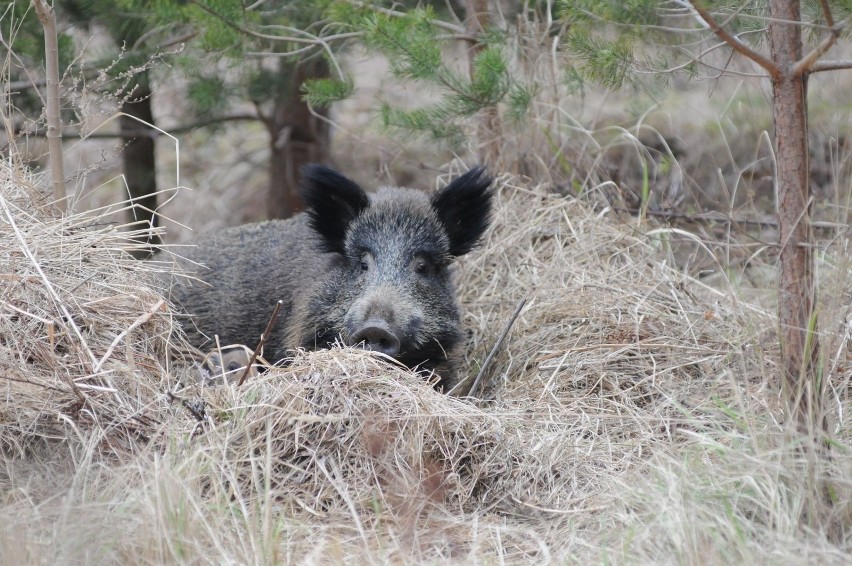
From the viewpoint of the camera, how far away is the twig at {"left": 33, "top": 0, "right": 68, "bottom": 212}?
4.89m

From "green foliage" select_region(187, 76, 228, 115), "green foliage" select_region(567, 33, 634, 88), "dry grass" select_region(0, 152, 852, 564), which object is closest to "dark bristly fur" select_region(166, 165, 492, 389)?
"dry grass" select_region(0, 152, 852, 564)

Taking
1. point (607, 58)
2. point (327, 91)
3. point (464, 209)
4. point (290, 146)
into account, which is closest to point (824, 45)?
point (607, 58)

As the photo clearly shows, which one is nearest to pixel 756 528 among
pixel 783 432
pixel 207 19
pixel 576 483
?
pixel 783 432

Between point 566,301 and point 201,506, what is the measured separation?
115 inches

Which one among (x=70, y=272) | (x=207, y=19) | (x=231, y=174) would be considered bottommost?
(x=231, y=174)

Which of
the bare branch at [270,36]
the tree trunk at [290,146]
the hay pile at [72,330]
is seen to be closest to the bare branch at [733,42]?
the hay pile at [72,330]

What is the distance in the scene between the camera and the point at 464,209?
5.48m

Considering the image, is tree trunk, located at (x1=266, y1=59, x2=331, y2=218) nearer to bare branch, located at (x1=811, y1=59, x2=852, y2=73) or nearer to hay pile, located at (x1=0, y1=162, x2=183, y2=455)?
hay pile, located at (x1=0, y1=162, x2=183, y2=455)

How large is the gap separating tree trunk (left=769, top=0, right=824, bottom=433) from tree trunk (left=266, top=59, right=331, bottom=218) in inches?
207

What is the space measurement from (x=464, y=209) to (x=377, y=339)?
1167mm

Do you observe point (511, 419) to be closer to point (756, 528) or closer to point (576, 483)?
point (576, 483)

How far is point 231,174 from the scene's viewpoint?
10.5 m

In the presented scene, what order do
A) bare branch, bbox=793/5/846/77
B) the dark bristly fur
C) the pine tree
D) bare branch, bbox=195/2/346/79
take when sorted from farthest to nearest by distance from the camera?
bare branch, bbox=195/2/346/79
the dark bristly fur
the pine tree
bare branch, bbox=793/5/846/77

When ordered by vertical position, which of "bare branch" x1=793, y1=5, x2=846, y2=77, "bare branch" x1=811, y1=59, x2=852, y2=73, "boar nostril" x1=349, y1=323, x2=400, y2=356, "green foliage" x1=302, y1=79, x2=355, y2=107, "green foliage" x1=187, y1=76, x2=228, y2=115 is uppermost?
"bare branch" x1=793, y1=5, x2=846, y2=77
